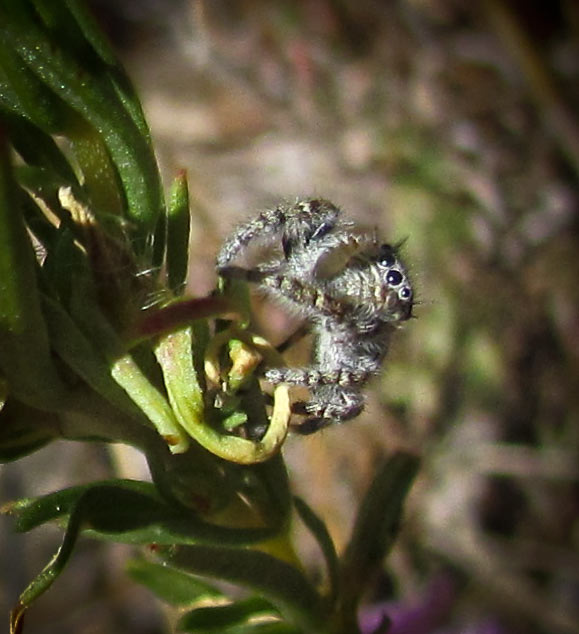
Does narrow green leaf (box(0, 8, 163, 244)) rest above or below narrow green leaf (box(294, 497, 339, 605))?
above

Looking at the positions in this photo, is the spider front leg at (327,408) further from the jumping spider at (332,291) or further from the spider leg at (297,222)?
the spider leg at (297,222)

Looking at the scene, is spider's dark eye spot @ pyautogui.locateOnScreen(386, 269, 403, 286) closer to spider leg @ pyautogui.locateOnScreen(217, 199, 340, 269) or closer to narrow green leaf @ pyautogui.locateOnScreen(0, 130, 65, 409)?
spider leg @ pyautogui.locateOnScreen(217, 199, 340, 269)

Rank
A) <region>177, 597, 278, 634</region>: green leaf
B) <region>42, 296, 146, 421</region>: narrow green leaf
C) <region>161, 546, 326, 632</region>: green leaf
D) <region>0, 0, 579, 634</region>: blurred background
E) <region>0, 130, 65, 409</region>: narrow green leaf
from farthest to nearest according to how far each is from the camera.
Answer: <region>0, 0, 579, 634</region>: blurred background
<region>177, 597, 278, 634</region>: green leaf
<region>161, 546, 326, 632</region>: green leaf
<region>42, 296, 146, 421</region>: narrow green leaf
<region>0, 130, 65, 409</region>: narrow green leaf

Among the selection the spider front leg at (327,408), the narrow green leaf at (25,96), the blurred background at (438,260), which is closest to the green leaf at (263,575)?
the spider front leg at (327,408)

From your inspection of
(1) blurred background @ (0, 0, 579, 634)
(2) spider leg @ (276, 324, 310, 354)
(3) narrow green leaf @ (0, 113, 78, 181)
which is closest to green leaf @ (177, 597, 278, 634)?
(2) spider leg @ (276, 324, 310, 354)

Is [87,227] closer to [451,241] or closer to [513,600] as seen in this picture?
[513,600]

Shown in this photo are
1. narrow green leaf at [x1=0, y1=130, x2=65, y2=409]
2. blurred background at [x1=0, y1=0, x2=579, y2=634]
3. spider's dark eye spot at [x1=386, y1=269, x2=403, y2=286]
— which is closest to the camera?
narrow green leaf at [x1=0, y1=130, x2=65, y2=409]

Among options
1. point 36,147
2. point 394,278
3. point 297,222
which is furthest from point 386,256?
point 36,147

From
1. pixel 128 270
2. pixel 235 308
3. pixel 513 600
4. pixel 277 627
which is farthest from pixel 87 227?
pixel 513 600
